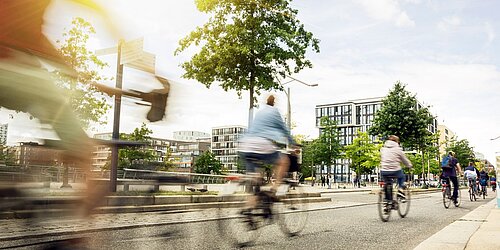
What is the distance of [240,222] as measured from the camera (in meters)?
5.30

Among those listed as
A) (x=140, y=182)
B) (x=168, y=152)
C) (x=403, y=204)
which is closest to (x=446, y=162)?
(x=403, y=204)

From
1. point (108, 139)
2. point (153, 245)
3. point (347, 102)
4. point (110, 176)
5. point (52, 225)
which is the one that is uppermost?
point (347, 102)

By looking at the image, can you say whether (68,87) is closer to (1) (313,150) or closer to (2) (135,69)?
(2) (135,69)

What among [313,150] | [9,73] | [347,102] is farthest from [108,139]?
[347,102]

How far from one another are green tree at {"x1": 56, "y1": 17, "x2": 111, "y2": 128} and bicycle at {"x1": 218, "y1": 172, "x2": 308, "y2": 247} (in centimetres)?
295

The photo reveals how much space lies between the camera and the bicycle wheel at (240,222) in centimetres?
526

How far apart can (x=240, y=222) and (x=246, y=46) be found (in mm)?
11738

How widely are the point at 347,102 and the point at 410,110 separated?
98176 mm

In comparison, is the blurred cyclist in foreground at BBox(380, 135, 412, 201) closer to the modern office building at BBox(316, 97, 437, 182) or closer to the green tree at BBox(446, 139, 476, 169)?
the green tree at BBox(446, 139, 476, 169)

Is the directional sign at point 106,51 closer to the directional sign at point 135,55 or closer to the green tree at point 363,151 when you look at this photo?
the directional sign at point 135,55

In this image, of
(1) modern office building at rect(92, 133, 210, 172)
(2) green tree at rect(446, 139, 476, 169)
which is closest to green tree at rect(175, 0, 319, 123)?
(1) modern office building at rect(92, 133, 210, 172)

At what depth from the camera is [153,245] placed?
4.95m

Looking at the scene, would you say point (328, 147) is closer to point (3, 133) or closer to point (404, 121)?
point (404, 121)

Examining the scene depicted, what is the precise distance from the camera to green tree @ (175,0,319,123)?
54.8ft
